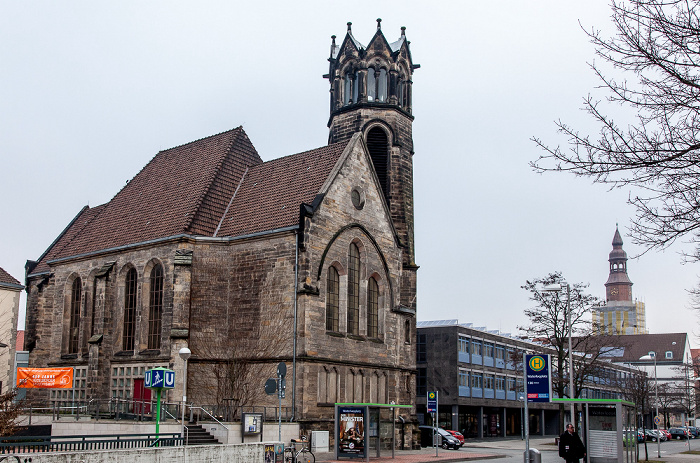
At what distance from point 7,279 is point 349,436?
25768 mm

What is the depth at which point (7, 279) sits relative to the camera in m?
43.9

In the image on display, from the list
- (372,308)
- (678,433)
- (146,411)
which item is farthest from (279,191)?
(678,433)

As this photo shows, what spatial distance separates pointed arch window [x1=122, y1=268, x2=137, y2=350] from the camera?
3647 centimetres

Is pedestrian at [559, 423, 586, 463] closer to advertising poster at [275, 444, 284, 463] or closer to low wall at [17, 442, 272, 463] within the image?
advertising poster at [275, 444, 284, 463]

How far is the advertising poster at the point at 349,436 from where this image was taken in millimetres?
28188

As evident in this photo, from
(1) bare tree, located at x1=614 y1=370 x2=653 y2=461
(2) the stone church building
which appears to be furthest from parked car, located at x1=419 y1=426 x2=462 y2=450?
(1) bare tree, located at x1=614 y1=370 x2=653 y2=461

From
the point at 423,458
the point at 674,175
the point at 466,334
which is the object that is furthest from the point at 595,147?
the point at 466,334

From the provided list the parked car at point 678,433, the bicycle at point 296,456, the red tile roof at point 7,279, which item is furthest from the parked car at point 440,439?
Result: the parked car at point 678,433

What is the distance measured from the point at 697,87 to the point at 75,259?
36340 mm

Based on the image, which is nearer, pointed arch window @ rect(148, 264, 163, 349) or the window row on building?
pointed arch window @ rect(148, 264, 163, 349)

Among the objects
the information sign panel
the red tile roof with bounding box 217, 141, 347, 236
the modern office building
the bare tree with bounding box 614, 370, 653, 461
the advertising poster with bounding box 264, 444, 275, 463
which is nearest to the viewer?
the advertising poster with bounding box 264, 444, 275, 463

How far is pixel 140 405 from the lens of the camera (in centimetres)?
3139

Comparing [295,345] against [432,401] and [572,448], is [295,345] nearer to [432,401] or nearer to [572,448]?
[432,401]

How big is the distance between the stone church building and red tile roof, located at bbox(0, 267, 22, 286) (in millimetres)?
1443
